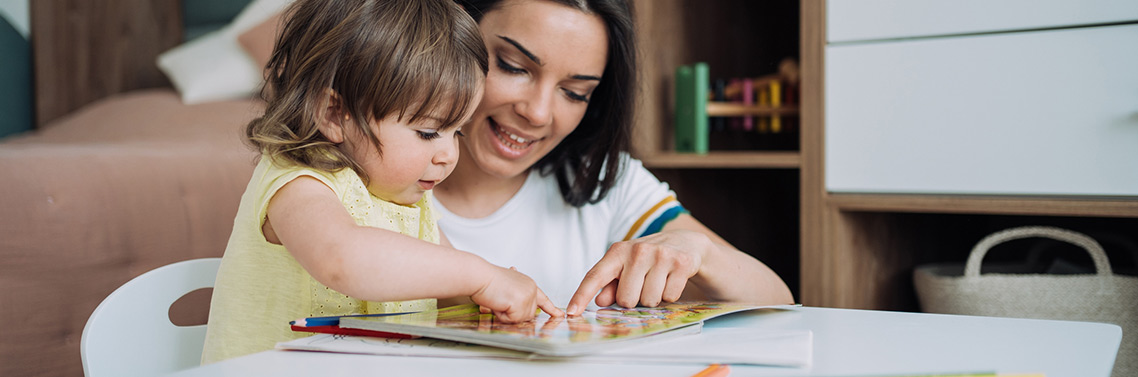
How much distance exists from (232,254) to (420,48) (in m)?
0.24

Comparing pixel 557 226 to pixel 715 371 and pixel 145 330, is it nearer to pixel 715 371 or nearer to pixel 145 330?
pixel 145 330

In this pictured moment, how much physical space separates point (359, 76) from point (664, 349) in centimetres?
36

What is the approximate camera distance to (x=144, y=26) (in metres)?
2.64

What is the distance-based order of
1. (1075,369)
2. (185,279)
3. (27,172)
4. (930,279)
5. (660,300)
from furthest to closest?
(930,279) < (27,172) < (185,279) < (660,300) < (1075,369)

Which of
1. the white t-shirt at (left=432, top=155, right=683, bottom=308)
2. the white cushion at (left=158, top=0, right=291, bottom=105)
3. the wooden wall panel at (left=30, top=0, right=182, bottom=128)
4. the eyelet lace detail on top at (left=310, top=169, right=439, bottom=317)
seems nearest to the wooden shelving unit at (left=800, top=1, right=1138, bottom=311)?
the white t-shirt at (left=432, top=155, right=683, bottom=308)

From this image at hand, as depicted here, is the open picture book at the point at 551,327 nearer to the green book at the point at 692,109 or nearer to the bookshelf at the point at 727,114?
the bookshelf at the point at 727,114

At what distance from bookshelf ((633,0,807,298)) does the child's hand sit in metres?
0.88

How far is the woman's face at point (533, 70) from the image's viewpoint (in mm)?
986

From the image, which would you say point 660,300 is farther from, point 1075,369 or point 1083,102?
point 1083,102

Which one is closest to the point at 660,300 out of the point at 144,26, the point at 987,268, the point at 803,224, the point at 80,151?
the point at 803,224

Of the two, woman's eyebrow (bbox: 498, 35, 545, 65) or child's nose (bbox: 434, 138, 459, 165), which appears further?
woman's eyebrow (bbox: 498, 35, 545, 65)

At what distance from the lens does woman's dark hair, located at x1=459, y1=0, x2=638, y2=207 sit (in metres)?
1.05

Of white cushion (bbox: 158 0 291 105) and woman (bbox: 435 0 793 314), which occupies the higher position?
white cushion (bbox: 158 0 291 105)

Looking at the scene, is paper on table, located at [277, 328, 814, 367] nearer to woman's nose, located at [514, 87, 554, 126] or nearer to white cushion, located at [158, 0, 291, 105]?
woman's nose, located at [514, 87, 554, 126]
